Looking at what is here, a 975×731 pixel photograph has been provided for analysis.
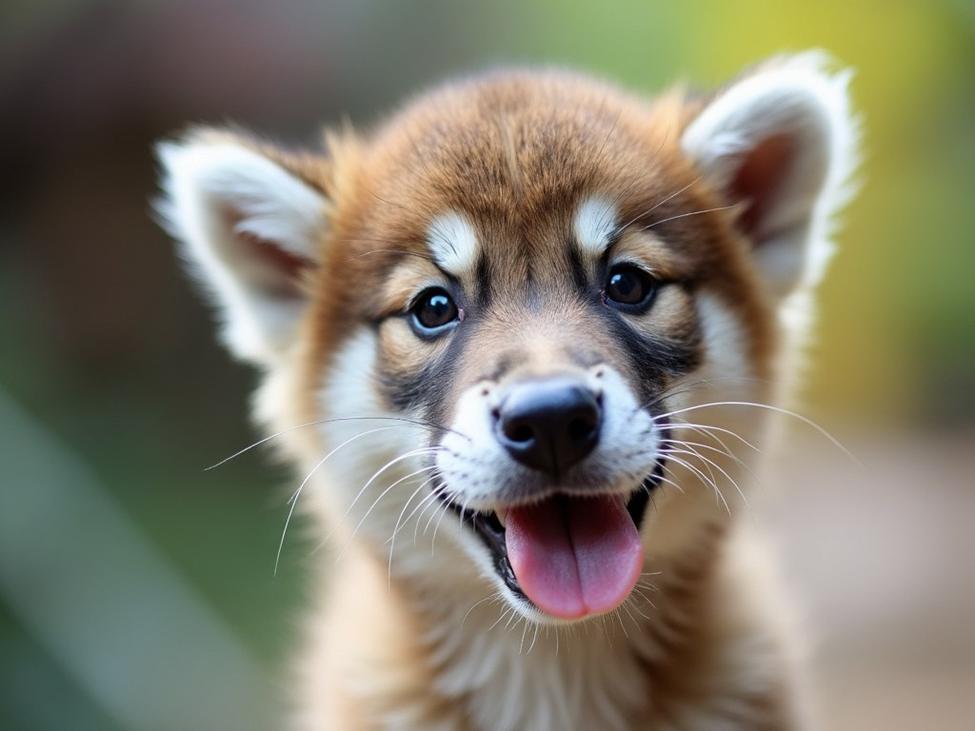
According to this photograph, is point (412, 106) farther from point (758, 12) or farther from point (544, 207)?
point (758, 12)

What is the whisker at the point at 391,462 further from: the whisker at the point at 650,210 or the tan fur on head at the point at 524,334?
the whisker at the point at 650,210

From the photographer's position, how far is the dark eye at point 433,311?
2.27m

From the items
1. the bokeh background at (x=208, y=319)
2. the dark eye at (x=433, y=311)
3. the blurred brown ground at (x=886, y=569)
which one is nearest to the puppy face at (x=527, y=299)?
the dark eye at (x=433, y=311)

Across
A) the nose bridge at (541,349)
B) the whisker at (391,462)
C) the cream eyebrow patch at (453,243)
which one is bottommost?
the whisker at (391,462)

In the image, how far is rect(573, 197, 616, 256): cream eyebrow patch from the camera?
2193mm

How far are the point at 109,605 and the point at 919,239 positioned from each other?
500cm

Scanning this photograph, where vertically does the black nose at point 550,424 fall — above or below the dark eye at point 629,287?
below

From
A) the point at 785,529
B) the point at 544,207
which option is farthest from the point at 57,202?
the point at 785,529

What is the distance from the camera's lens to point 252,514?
5.52m

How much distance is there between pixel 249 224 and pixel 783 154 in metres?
1.28

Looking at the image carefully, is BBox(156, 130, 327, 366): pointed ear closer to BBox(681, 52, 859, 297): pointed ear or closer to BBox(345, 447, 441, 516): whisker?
BBox(345, 447, 441, 516): whisker

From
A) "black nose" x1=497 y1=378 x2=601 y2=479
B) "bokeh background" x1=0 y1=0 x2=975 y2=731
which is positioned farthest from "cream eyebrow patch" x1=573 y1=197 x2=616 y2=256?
"bokeh background" x1=0 y1=0 x2=975 y2=731

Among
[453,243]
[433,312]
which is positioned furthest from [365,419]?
[453,243]

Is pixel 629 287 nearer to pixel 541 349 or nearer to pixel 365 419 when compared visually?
pixel 541 349
